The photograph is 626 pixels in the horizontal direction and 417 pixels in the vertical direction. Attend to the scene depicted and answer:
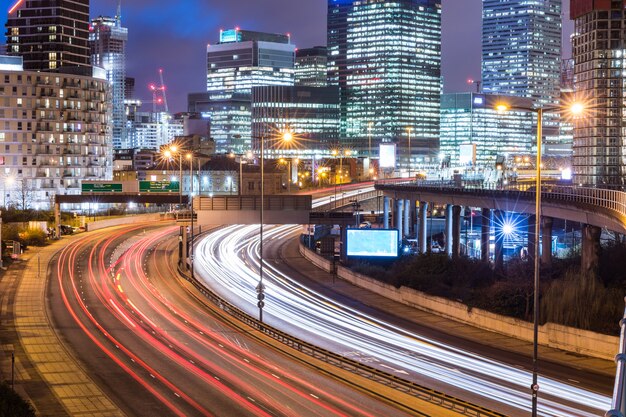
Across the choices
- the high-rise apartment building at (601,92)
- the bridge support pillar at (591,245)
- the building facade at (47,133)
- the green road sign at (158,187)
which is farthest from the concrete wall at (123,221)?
the high-rise apartment building at (601,92)

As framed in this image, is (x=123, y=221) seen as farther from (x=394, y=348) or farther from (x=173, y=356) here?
(x=394, y=348)

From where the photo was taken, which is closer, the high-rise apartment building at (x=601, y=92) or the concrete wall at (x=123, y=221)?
the concrete wall at (x=123, y=221)

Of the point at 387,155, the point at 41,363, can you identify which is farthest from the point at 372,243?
the point at 387,155

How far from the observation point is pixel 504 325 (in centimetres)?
5009

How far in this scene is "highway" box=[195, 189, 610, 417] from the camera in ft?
115

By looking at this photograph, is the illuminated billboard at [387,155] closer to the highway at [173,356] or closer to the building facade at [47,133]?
the building facade at [47,133]

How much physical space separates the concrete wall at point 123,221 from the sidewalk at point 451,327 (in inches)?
1566

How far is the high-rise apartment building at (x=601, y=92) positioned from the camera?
161 meters

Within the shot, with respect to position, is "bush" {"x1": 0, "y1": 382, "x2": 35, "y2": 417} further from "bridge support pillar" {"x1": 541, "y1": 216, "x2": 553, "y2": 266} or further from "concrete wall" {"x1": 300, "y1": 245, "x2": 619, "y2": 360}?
"bridge support pillar" {"x1": 541, "y1": 216, "x2": 553, "y2": 266}

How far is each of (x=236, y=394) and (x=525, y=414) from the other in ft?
36.2

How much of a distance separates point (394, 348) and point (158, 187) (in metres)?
60.3

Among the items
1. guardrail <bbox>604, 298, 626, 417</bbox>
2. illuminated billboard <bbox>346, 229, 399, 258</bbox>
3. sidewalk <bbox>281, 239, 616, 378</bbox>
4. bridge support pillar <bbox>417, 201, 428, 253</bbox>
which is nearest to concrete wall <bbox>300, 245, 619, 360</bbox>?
sidewalk <bbox>281, 239, 616, 378</bbox>

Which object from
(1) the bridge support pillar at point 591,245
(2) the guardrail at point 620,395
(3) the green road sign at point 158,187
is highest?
(3) the green road sign at point 158,187

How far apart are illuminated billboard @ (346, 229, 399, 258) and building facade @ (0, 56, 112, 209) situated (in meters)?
82.4
